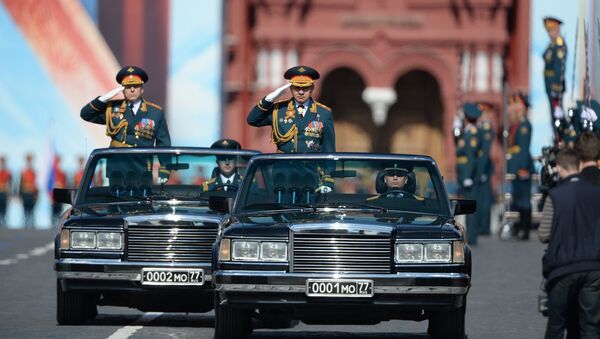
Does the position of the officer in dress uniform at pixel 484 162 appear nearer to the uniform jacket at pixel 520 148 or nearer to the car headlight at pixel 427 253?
the uniform jacket at pixel 520 148

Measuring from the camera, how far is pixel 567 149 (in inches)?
409

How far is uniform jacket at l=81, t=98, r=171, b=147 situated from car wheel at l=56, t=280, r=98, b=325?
2.74 meters

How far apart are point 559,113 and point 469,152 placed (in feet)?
14.0

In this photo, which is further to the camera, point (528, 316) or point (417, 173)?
point (528, 316)

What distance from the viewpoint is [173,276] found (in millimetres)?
13453

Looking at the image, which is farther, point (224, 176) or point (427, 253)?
point (224, 176)

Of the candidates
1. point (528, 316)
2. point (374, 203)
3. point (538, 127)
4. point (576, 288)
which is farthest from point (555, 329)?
point (538, 127)

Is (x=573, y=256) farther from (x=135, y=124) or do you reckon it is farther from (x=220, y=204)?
(x=135, y=124)

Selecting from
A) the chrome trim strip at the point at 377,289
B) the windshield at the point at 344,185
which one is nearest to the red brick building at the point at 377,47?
the windshield at the point at 344,185

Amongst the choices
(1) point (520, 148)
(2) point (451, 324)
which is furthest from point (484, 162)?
(2) point (451, 324)

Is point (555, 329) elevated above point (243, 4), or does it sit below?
below

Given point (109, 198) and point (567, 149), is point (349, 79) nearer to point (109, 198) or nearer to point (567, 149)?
point (109, 198)

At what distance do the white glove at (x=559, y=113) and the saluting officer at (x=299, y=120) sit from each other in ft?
27.5

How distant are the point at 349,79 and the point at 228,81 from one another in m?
4.20
